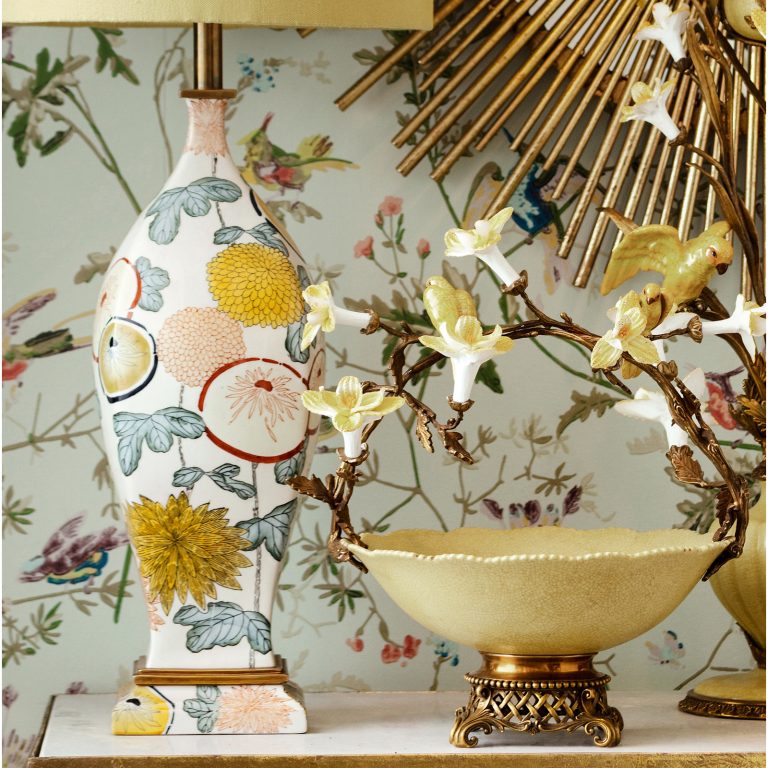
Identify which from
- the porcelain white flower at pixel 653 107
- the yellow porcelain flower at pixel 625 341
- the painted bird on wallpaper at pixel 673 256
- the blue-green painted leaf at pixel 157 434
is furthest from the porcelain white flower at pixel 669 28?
the blue-green painted leaf at pixel 157 434

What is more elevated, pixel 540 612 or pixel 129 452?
pixel 129 452

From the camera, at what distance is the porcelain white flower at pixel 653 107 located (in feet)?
2.93

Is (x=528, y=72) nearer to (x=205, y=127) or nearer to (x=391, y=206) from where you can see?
(x=391, y=206)

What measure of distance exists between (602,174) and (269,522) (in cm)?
49

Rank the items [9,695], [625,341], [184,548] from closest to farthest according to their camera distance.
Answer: [625,341]
[184,548]
[9,695]

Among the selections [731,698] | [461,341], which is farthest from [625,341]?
[731,698]

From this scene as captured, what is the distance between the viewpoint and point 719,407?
1.14m

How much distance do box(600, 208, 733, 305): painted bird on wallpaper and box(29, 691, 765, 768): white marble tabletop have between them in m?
0.32

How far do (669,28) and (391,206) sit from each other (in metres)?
0.31

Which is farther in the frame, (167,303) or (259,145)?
(259,145)

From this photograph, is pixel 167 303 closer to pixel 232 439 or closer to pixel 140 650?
pixel 232 439

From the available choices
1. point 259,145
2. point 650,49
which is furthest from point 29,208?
point 650,49

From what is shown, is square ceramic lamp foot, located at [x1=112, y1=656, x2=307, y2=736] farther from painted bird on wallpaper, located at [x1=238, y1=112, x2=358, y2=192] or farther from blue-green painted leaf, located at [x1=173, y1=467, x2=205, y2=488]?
painted bird on wallpaper, located at [x1=238, y1=112, x2=358, y2=192]

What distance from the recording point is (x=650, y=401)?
0.90 meters
